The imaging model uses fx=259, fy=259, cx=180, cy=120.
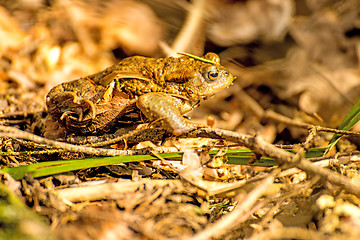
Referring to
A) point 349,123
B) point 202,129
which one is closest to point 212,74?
point 202,129

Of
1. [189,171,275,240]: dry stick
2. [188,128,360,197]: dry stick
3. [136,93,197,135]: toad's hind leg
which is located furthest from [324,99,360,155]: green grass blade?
[136,93,197,135]: toad's hind leg

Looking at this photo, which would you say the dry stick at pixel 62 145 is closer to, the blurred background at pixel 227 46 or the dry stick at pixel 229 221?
the dry stick at pixel 229 221

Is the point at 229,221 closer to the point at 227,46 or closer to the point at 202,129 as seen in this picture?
the point at 202,129

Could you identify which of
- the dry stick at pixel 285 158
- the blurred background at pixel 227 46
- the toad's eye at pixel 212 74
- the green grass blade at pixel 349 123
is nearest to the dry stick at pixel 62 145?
the dry stick at pixel 285 158

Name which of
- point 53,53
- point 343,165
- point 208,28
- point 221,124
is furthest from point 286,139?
point 53,53

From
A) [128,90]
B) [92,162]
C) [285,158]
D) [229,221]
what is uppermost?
[285,158]

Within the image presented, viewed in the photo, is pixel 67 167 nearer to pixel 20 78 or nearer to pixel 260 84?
pixel 20 78

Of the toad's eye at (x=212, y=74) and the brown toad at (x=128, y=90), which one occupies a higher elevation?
the toad's eye at (x=212, y=74)
